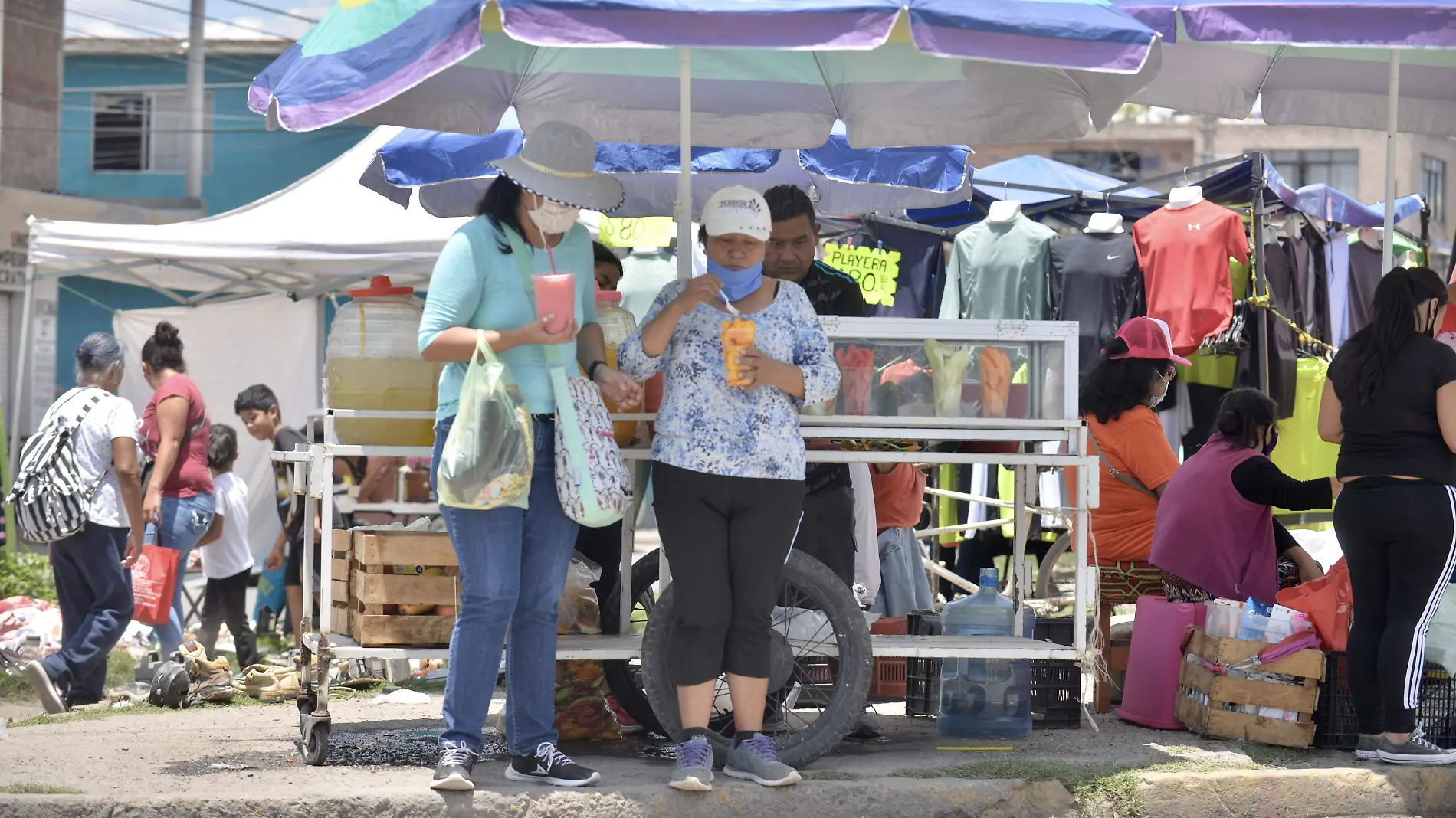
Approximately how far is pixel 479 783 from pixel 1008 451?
2.42 m

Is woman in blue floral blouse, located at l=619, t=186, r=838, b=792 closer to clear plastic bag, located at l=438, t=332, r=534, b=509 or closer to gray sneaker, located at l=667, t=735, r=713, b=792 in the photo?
gray sneaker, located at l=667, t=735, r=713, b=792

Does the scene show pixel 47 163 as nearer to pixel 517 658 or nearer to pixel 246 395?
pixel 246 395

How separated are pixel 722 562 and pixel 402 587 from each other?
3.85 feet

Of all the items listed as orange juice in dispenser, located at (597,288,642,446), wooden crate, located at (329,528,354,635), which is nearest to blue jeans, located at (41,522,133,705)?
wooden crate, located at (329,528,354,635)

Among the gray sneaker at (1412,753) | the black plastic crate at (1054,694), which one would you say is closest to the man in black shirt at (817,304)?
the black plastic crate at (1054,694)

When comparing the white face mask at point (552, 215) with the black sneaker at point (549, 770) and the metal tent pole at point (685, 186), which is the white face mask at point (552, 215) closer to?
the metal tent pole at point (685, 186)

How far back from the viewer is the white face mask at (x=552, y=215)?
4.63 m

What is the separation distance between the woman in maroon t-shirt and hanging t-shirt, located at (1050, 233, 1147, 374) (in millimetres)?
4938

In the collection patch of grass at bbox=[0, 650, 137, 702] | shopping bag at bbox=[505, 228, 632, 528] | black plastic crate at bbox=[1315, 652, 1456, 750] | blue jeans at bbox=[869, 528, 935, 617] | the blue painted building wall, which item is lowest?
patch of grass at bbox=[0, 650, 137, 702]

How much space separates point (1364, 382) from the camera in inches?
A: 206

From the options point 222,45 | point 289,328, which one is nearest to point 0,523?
point 289,328

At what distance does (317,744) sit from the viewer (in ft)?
16.6

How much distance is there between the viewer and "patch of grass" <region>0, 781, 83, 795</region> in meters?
4.63

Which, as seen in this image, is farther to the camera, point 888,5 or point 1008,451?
point 1008,451
